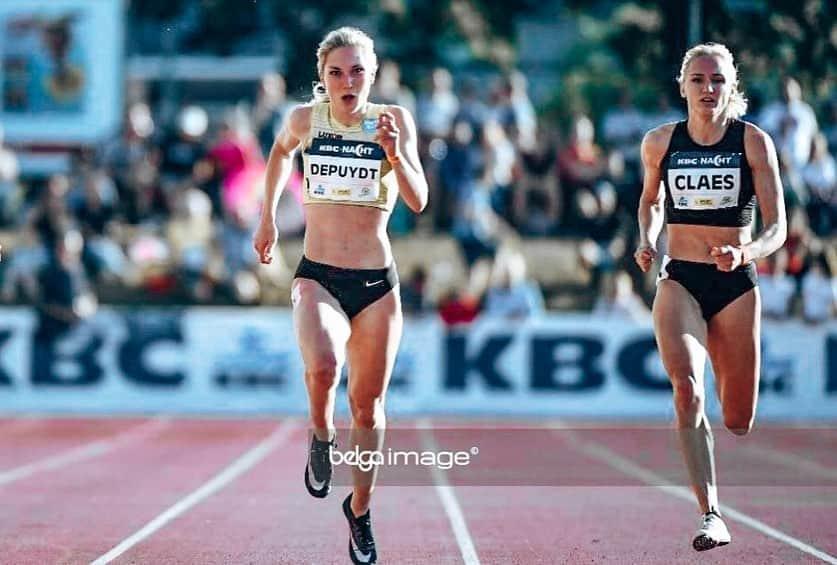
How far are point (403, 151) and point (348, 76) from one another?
0.40m

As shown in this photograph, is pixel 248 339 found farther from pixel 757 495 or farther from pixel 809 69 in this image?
pixel 757 495

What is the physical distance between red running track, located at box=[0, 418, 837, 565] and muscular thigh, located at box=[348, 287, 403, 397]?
→ 3.16ft

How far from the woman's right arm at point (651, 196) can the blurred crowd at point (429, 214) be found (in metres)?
9.46

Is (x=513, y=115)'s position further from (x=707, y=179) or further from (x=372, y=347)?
(x=372, y=347)

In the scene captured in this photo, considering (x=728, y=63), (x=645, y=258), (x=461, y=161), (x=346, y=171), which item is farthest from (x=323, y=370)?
(x=461, y=161)

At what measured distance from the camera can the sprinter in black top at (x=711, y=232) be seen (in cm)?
725

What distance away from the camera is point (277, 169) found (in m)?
7.42

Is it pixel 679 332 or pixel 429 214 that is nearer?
pixel 679 332

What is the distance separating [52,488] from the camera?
11.2 m

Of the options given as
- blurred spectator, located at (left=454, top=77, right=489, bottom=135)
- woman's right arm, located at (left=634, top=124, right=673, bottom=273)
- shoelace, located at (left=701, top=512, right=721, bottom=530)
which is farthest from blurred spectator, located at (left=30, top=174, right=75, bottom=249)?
shoelace, located at (left=701, top=512, right=721, bottom=530)

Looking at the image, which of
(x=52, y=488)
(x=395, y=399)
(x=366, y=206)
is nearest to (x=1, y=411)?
(x=395, y=399)

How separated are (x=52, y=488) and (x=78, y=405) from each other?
696 cm

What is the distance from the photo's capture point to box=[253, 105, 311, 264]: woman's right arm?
23.8 ft

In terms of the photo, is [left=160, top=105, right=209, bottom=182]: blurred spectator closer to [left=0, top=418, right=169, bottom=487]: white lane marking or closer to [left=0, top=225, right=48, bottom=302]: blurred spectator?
[left=0, top=225, right=48, bottom=302]: blurred spectator
